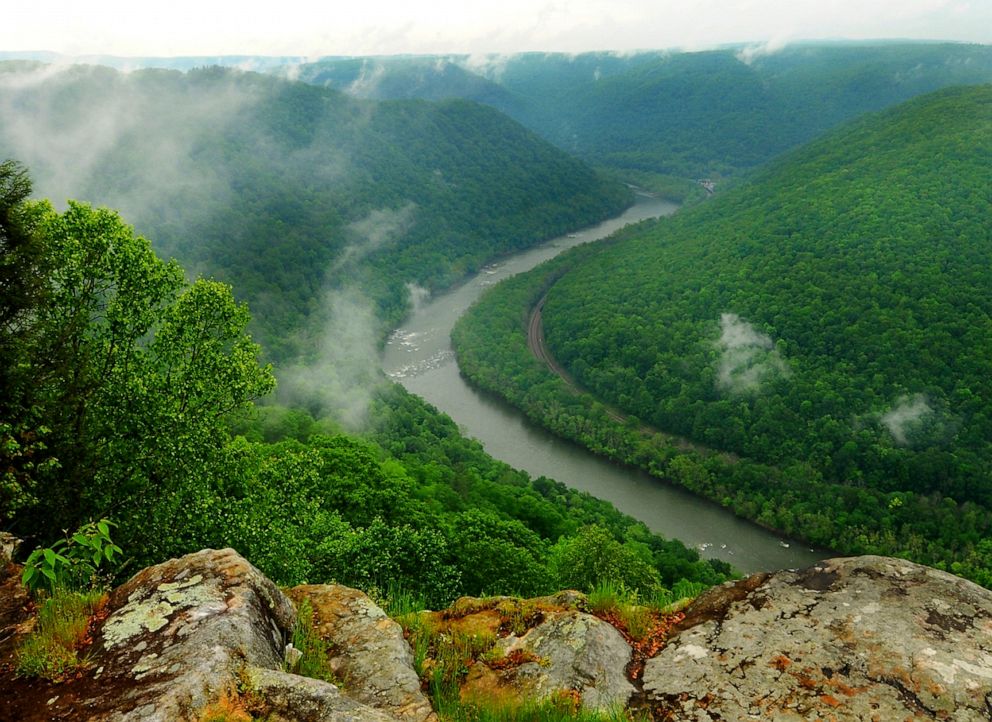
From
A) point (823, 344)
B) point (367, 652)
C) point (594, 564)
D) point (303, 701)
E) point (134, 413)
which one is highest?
point (134, 413)

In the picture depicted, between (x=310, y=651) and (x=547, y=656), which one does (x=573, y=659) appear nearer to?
(x=547, y=656)

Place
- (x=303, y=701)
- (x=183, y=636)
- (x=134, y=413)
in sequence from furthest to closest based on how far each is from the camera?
(x=134, y=413) < (x=183, y=636) < (x=303, y=701)

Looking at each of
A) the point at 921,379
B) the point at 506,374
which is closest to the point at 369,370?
the point at 506,374

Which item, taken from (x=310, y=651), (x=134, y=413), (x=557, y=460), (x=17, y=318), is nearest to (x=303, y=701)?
(x=310, y=651)

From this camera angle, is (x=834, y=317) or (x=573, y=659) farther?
(x=834, y=317)

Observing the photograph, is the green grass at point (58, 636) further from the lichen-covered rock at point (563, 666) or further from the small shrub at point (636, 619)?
the small shrub at point (636, 619)

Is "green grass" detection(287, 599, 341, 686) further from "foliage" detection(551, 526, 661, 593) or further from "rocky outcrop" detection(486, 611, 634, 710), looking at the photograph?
"foliage" detection(551, 526, 661, 593)

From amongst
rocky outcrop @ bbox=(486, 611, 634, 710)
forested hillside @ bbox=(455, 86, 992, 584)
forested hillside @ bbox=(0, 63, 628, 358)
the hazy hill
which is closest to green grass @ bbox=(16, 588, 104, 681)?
rocky outcrop @ bbox=(486, 611, 634, 710)
